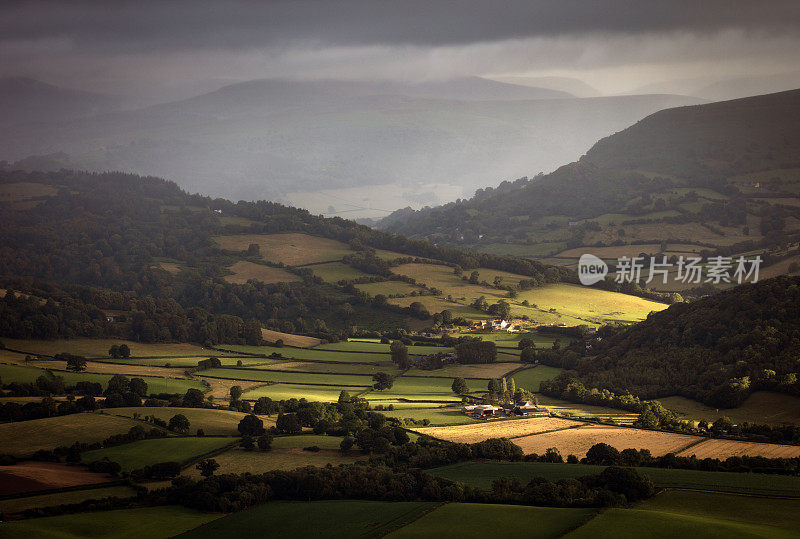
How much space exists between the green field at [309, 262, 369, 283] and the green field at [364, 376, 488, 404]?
161ft

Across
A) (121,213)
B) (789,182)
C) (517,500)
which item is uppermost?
(789,182)

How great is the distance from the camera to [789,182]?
574 feet

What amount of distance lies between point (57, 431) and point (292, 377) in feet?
93.7

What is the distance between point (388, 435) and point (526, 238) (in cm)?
13464

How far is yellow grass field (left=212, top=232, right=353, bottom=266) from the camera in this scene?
140 m

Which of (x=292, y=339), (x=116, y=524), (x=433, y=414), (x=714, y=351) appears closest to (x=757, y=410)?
(x=714, y=351)

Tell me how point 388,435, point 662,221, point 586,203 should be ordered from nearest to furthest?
point 388,435
point 662,221
point 586,203

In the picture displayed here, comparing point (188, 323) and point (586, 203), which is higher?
point (586, 203)

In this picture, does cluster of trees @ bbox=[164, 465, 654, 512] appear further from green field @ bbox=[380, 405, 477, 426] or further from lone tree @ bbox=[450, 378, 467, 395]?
lone tree @ bbox=[450, 378, 467, 395]

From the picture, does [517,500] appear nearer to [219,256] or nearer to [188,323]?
[188,323]

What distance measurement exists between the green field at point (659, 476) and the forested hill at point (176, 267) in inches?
2145

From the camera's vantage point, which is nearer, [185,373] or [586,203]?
[185,373]

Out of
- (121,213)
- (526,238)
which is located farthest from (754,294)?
(121,213)

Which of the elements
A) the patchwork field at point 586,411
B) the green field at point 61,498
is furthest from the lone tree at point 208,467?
the patchwork field at point 586,411
